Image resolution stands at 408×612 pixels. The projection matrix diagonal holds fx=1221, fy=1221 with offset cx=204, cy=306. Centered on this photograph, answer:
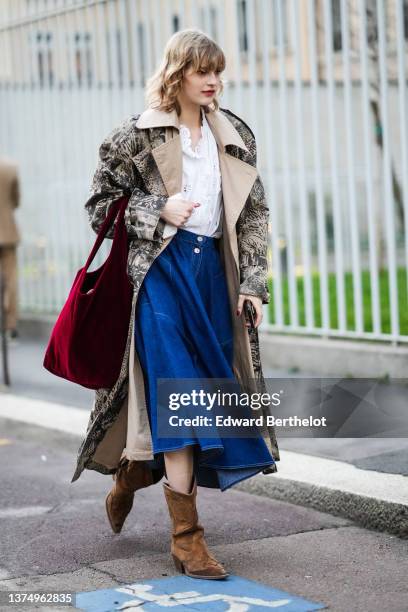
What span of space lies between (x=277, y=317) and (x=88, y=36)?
11.0 feet

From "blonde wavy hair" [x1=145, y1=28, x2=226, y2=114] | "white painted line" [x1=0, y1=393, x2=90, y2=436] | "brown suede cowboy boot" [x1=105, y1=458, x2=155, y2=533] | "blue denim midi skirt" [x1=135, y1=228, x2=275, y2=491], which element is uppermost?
"blonde wavy hair" [x1=145, y1=28, x2=226, y2=114]

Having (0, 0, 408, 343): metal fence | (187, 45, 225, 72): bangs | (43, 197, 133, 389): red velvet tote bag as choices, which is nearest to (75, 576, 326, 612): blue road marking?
(43, 197, 133, 389): red velvet tote bag

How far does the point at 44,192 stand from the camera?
38.4 feet

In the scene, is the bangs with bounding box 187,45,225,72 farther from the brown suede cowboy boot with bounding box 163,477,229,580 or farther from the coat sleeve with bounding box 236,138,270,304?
the brown suede cowboy boot with bounding box 163,477,229,580

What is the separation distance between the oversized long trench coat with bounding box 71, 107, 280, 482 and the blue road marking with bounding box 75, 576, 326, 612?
484mm

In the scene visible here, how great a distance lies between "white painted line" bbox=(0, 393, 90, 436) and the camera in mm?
7392

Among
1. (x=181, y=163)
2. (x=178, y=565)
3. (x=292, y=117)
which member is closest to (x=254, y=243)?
(x=181, y=163)

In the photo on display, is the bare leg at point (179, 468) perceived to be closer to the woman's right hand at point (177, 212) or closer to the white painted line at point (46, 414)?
the woman's right hand at point (177, 212)

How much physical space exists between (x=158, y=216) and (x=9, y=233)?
722 centimetres

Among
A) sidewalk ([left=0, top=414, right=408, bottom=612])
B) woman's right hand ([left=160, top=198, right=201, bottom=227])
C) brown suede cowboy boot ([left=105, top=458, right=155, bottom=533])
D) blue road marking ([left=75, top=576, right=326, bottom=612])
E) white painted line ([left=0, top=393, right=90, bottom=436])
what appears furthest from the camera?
white painted line ([left=0, top=393, right=90, bottom=436])

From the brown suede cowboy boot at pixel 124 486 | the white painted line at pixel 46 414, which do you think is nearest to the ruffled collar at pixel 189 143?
the brown suede cowboy boot at pixel 124 486

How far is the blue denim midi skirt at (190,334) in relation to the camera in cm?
453

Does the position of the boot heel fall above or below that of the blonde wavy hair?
below

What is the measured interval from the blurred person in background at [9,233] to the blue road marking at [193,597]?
718 cm
